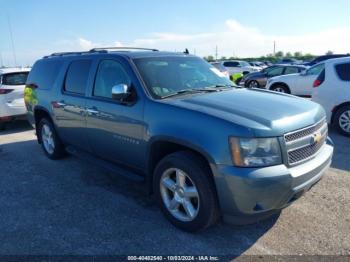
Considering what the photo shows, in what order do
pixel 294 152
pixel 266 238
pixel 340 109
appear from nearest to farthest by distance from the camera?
1. pixel 294 152
2. pixel 266 238
3. pixel 340 109

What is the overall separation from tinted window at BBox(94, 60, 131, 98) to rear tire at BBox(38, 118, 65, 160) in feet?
6.03

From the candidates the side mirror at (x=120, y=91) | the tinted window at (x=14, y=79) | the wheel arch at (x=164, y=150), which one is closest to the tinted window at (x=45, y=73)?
the side mirror at (x=120, y=91)

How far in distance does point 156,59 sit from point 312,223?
270 centimetres

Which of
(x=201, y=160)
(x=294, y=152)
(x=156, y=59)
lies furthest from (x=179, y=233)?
(x=156, y=59)

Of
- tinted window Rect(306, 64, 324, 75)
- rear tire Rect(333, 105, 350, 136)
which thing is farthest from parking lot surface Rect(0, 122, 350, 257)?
tinted window Rect(306, 64, 324, 75)

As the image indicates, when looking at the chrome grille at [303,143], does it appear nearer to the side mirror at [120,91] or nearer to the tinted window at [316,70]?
the side mirror at [120,91]

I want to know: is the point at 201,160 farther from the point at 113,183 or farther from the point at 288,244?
the point at 113,183

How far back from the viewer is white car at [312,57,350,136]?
24.6 ft

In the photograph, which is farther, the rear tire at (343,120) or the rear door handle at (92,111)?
the rear tire at (343,120)

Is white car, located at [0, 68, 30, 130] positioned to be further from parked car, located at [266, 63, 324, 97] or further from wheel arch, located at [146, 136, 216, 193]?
parked car, located at [266, 63, 324, 97]

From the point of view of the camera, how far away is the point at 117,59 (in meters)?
4.36

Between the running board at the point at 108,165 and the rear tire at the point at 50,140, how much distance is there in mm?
457

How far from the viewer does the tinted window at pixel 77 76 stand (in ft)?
16.2

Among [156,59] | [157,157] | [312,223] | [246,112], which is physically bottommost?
[312,223]
